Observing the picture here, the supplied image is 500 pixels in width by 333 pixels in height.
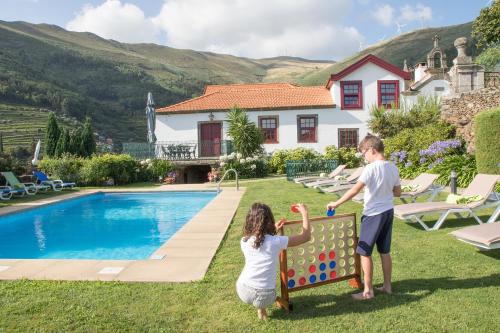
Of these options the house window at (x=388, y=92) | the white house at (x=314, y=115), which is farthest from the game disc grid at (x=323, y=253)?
the house window at (x=388, y=92)

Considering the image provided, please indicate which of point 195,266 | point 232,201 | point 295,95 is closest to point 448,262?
point 195,266

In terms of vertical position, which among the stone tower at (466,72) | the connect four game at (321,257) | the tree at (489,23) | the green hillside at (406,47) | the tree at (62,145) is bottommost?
the connect four game at (321,257)

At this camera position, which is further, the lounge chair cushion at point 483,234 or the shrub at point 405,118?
the shrub at point 405,118

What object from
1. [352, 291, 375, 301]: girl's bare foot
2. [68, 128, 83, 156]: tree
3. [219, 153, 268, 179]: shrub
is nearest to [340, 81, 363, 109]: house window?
[219, 153, 268, 179]: shrub

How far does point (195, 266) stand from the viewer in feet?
17.0

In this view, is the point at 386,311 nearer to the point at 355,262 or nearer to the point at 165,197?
the point at 355,262

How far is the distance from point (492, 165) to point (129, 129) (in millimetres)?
49281

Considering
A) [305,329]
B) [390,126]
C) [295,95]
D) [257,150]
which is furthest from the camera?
[295,95]

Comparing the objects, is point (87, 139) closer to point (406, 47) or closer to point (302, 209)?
point (302, 209)

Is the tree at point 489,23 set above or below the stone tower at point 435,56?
below

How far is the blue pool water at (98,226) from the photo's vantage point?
7945 mm

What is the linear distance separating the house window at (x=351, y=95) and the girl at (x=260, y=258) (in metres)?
22.0

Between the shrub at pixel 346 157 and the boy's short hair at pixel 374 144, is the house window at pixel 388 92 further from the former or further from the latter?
the boy's short hair at pixel 374 144

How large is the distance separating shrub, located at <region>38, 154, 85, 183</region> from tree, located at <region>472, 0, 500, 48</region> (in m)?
20.9
